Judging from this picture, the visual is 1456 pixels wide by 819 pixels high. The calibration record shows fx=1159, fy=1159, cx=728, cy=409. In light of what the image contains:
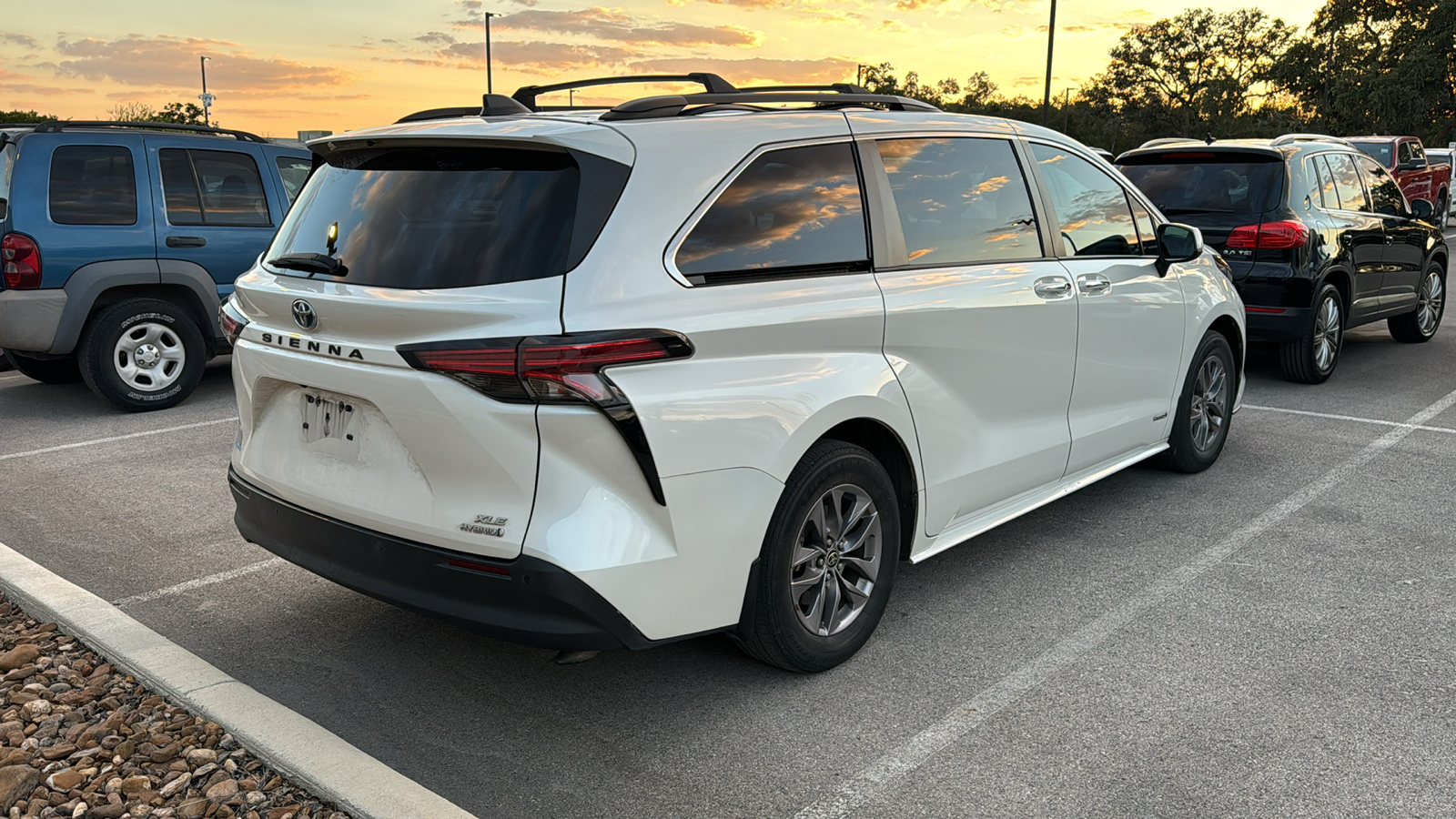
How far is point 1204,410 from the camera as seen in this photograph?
6.12 meters

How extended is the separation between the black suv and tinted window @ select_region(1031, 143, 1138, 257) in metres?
3.51

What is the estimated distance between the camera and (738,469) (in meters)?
3.22

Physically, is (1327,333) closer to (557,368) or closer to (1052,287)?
(1052,287)

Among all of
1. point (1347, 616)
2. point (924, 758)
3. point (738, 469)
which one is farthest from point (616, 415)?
point (1347, 616)

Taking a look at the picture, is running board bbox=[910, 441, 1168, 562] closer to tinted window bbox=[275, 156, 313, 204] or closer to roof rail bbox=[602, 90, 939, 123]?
roof rail bbox=[602, 90, 939, 123]

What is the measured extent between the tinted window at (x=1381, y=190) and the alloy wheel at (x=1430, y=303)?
964 mm

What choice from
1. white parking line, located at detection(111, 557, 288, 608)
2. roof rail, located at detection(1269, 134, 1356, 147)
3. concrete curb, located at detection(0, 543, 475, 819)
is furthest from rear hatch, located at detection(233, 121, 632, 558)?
roof rail, located at detection(1269, 134, 1356, 147)

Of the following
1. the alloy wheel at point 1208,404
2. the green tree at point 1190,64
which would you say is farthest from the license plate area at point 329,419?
the green tree at point 1190,64

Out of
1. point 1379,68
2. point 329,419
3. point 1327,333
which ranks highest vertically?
point 1379,68

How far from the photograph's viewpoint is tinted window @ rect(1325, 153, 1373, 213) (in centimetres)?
899

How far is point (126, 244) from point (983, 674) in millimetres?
6735

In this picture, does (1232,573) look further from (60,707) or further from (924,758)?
(60,707)

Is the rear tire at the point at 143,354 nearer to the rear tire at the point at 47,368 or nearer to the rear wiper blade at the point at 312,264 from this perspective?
the rear tire at the point at 47,368

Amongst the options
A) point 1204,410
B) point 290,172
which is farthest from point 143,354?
point 1204,410
